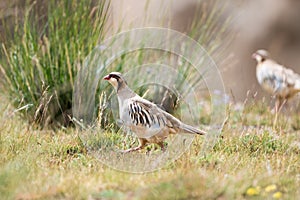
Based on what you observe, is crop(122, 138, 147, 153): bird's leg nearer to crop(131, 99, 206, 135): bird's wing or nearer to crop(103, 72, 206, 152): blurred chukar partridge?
crop(103, 72, 206, 152): blurred chukar partridge

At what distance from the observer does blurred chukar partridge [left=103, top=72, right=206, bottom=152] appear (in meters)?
4.31

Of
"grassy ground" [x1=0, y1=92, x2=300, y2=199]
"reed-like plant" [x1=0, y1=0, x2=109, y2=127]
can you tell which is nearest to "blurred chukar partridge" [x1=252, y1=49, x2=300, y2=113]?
"grassy ground" [x1=0, y1=92, x2=300, y2=199]

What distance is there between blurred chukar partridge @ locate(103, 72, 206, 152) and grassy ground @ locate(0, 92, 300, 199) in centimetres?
24

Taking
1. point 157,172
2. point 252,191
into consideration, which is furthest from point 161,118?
point 252,191

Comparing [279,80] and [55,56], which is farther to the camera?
[279,80]

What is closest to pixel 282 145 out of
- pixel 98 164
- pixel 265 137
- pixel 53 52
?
pixel 265 137

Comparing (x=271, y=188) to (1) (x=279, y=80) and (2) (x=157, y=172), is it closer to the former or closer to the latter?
(2) (x=157, y=172)

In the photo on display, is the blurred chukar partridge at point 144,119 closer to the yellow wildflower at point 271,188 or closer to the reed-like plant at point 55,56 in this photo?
the yellow wildflower at point 271,188

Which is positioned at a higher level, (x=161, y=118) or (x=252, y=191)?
(x=161, y=118)

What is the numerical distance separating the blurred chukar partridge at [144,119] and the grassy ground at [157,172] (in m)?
0.24

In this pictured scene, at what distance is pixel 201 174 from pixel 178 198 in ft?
1.30

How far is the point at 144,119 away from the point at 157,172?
38 centimetres

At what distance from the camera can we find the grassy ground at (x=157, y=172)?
150 inches

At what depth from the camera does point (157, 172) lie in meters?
4.22
